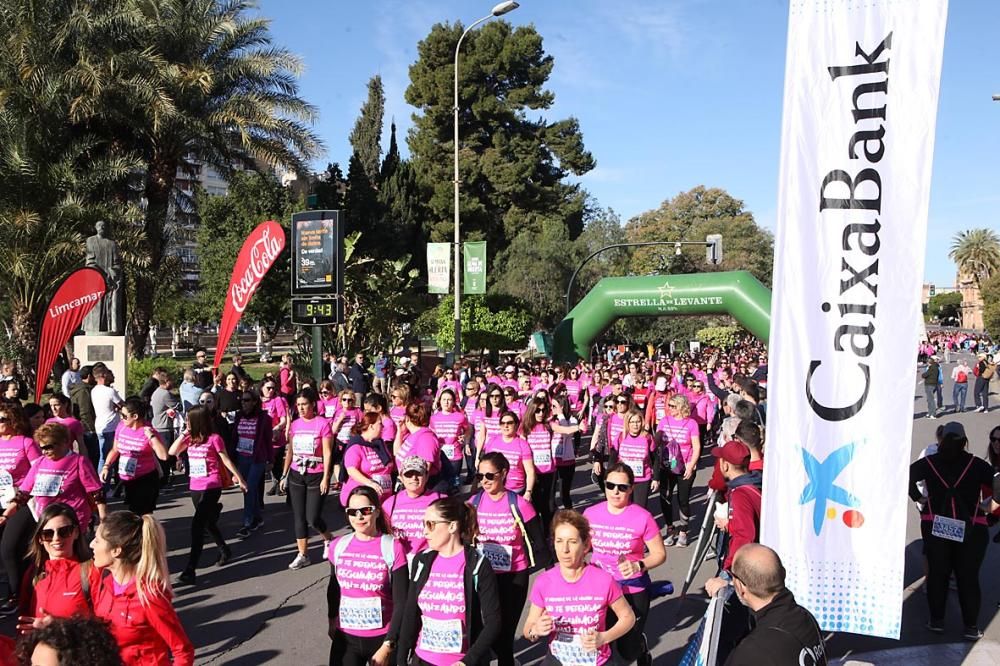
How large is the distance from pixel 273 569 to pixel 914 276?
6.05 meters

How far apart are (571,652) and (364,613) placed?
41.3 inches

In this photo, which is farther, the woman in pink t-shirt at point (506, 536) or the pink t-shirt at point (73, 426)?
the pink t-shirt at point (73, 426)

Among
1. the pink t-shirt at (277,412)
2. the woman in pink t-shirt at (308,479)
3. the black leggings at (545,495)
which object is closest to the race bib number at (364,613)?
the woman in pink t-shirt at (308,479)

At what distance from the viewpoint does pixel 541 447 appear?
26.8ft

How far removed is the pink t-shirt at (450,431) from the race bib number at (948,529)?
463 cm

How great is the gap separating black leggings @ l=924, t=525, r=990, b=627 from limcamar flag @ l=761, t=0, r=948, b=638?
2023 millimetres

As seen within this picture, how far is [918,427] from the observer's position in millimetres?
19188

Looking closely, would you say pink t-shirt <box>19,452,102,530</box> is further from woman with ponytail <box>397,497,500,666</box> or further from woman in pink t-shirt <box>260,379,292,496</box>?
woman in pink t-shirt <box>260,379,292,496</box>

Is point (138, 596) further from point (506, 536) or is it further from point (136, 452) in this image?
point (136, 452)

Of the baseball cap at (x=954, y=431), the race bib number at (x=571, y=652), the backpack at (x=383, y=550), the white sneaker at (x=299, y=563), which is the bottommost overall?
the white sneaker at (x=299, y=563)

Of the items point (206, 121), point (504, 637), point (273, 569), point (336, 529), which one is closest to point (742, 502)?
point (504, 637)

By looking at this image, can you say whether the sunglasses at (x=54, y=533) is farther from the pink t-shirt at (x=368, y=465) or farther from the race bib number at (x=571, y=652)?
the pink t-shirt at (x=368, y=465)

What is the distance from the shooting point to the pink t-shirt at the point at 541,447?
8.18 metres

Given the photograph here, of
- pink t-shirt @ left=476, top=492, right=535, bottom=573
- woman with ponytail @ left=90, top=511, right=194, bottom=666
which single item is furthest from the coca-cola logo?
woman with ponytail @ left=90, top=511, right=194, bottom=666
